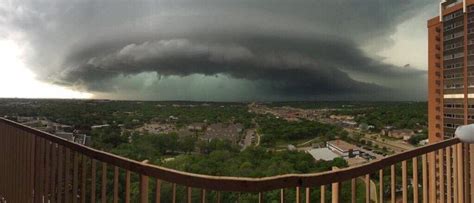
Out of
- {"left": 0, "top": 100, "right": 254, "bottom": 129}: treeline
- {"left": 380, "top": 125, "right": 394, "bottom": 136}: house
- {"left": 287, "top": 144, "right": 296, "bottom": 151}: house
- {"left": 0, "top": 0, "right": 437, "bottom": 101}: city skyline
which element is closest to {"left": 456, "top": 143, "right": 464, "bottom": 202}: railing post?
{"left": 0, "top": 0, "right": 437, "bottom": 101}: city skyline

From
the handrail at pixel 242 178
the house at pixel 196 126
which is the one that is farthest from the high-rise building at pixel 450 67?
the handrail at pixel 242 178

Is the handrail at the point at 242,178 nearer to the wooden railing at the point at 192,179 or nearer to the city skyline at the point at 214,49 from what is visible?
the wooden railing at the point at 192,179

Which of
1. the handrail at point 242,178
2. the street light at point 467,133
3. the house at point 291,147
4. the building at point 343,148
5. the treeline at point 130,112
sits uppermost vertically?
the street light at point 467,133

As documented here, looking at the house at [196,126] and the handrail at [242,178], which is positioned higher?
the handrail at [242,178]

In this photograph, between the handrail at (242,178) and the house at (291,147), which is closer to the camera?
the handrail at (242,178)

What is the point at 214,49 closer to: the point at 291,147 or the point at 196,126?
the point at 196,126

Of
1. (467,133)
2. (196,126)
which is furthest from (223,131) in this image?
(467,133)

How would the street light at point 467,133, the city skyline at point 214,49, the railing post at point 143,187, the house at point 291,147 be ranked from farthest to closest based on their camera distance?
the house at point 291,147, the city skyline at point 214,49, the street light at point 467,133, the railing post at point 143,187

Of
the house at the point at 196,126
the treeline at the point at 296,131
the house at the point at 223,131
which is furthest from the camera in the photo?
the house at the point at 196,126
